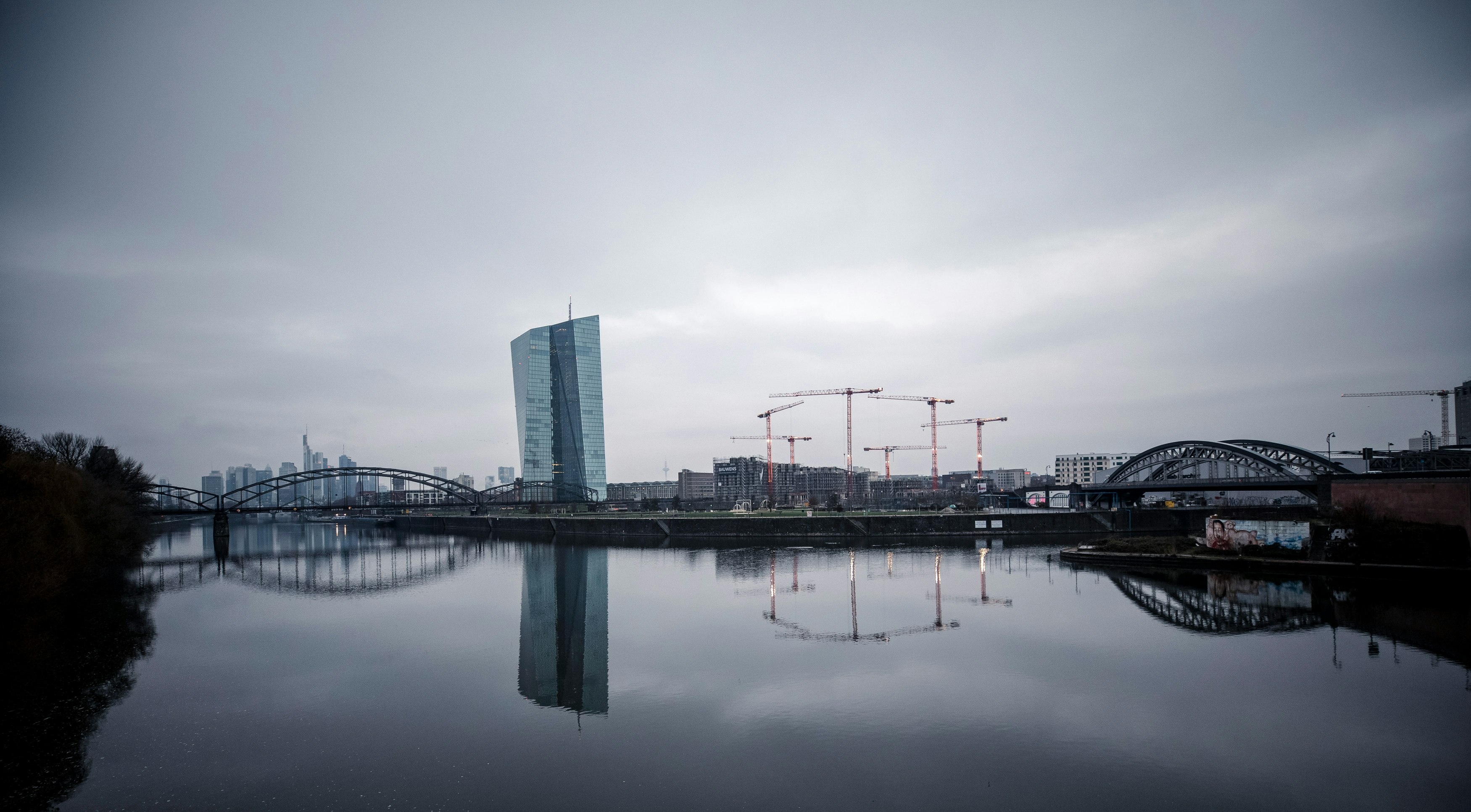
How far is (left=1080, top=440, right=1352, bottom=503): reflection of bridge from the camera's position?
7100 centimetres

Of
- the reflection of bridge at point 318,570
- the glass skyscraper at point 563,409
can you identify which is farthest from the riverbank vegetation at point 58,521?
the glass skyscraper at point 563,409

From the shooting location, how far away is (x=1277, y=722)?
574 inches

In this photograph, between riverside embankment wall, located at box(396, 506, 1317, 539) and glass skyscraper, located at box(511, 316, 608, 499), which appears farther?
glass skyscraper, located at box(511, 316, 608, 499)

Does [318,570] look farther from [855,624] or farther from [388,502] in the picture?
[388,502]

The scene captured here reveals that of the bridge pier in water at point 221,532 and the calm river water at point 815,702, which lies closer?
the calm river water at point 815,702

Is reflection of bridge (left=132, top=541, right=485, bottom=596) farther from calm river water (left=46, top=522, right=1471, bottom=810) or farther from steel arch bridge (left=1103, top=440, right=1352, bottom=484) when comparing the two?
steel arch bridge (left=1103, top=440, right=1352, bottom=484)

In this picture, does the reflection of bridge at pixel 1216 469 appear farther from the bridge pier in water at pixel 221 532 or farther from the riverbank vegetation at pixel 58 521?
the bridge pier in water at pixel 221 532

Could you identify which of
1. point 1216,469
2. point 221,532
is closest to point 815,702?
point 221,532

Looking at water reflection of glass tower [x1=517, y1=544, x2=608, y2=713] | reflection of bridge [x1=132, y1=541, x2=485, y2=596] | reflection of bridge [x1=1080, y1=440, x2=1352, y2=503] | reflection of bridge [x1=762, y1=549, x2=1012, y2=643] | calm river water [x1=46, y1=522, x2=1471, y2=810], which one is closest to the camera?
calm river water [x1=46, y1=522, x2=1471, y2=810]

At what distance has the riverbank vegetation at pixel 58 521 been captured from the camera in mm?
24391

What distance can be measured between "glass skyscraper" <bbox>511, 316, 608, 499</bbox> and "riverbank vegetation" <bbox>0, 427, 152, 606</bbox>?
319 feet

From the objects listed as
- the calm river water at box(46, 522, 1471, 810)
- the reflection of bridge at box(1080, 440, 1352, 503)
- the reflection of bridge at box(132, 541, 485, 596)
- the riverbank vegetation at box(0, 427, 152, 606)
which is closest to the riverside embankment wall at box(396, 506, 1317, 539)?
the reflection of bridge at box(1080, 440, 1352, 503)

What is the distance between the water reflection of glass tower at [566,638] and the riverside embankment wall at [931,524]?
21.8m

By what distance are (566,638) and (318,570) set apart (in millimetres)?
37570
